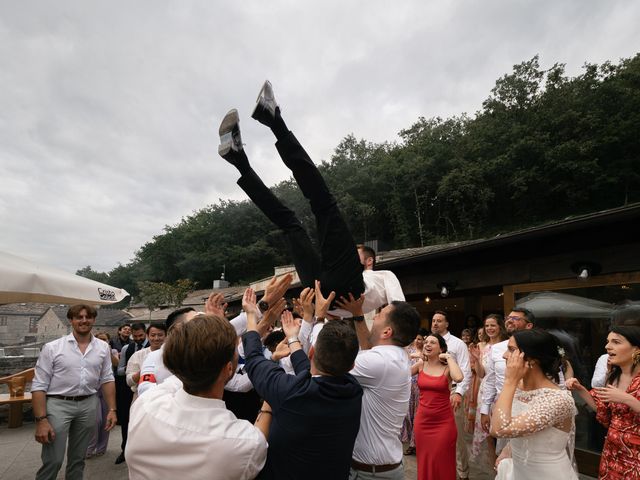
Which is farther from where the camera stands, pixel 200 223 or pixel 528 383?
pixel 200 223

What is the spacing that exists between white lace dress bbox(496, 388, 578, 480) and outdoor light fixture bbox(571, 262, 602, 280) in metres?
3.08

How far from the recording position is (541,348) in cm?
224

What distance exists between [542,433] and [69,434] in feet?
12.3

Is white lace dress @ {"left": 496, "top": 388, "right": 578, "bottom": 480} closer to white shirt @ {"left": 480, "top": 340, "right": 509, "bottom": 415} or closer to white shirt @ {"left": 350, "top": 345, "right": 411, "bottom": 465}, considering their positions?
white shirt @ {"left": 350, "top": 345, "right": 411, "bottom": 465}

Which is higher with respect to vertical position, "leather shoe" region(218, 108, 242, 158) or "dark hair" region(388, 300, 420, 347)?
"leather shoe" region(218, 108, 242, 158)

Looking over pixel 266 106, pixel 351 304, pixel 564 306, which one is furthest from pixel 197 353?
pixel 564 306

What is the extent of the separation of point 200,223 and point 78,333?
49.0 metres

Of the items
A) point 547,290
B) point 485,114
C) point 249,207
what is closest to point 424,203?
point 485,114

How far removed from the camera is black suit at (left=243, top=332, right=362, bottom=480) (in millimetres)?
1471

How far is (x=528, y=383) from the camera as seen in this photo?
2293 mm

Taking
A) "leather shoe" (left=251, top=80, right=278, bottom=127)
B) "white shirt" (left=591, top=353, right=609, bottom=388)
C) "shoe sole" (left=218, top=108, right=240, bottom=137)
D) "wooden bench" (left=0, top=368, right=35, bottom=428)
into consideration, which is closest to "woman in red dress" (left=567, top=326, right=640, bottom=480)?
"white shirt" (left=591, top=353, right=609, bottom=388)

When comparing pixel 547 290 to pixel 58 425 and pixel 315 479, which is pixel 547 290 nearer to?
pixel 315 479

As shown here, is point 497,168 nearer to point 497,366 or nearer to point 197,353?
point 497,366

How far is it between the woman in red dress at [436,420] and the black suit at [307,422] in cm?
219
